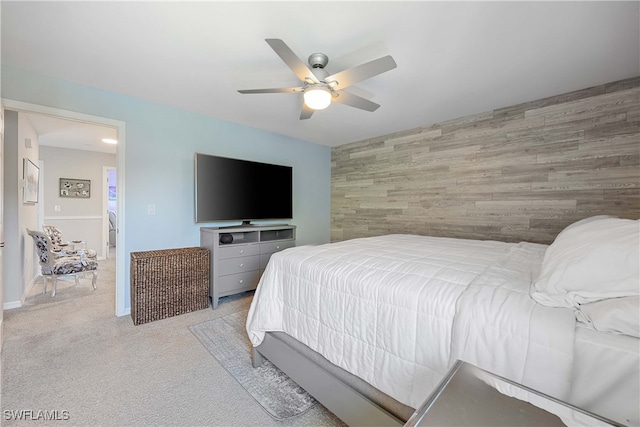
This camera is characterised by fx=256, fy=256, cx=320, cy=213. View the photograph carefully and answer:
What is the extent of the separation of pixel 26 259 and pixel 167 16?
3780mm

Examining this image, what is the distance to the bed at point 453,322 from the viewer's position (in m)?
0.75

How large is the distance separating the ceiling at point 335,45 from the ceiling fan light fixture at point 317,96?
0.30 metres

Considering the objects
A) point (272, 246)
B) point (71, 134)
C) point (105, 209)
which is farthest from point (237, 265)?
point (105, 209)

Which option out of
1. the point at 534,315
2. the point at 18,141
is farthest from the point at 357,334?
the point at 18,141

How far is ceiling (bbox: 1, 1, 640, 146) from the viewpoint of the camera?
5.01 feet

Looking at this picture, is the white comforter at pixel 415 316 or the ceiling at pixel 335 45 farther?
the ceiling at pixel 335 45

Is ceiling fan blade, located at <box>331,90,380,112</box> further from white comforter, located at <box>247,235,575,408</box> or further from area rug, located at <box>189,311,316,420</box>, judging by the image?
area rug, located at <box>189,311,316,420</box>

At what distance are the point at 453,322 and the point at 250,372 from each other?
1500mm

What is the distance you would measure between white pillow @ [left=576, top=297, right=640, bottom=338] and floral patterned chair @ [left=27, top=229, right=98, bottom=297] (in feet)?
15.7

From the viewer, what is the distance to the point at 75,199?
541 cm

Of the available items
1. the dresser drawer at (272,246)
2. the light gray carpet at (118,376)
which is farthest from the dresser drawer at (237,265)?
the light gray carpet at (118,376)

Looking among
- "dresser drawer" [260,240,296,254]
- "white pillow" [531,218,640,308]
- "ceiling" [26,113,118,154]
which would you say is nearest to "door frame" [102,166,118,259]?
"ceiling" [26,113,118,154]

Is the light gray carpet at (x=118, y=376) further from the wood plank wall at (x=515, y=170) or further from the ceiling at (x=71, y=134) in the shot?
the wood plank wall at (x=515, y=170)

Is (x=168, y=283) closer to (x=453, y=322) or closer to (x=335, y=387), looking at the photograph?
(x=335, y=387)
